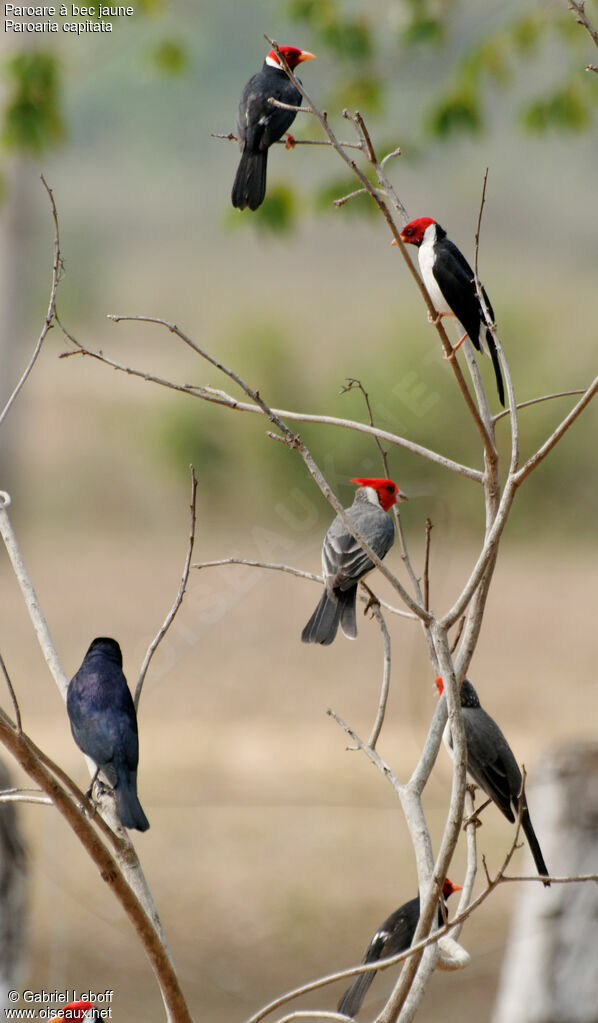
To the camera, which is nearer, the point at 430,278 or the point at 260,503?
the point at 430,278

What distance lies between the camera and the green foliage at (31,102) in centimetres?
224

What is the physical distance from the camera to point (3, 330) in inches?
113

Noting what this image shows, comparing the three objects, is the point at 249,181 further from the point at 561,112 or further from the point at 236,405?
the point at 561,112

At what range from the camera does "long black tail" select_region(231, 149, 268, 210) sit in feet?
1.89

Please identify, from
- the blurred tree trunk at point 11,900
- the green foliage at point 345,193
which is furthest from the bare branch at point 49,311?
the green foliage at point 345,193

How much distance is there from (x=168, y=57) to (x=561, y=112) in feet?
2.95

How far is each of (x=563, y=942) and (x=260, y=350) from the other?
2.02 meters

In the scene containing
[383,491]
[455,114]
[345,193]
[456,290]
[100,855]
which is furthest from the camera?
[455,114]

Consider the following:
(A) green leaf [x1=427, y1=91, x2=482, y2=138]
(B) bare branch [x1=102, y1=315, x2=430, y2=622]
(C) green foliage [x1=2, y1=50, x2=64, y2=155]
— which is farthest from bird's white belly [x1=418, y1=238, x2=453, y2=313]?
(C) green foliage [x1=2, y1=50, x2=64, y2=155]

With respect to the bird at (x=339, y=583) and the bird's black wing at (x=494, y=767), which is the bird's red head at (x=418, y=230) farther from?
the bird's black wing at (x=494, y=767)

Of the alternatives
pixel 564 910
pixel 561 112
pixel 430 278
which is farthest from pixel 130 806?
pixel 561 112

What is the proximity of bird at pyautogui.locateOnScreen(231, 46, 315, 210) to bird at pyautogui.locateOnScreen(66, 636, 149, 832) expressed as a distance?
0.28 meters

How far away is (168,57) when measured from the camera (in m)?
2.33

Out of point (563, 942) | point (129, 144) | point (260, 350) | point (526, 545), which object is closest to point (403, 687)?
point (526, 545)
